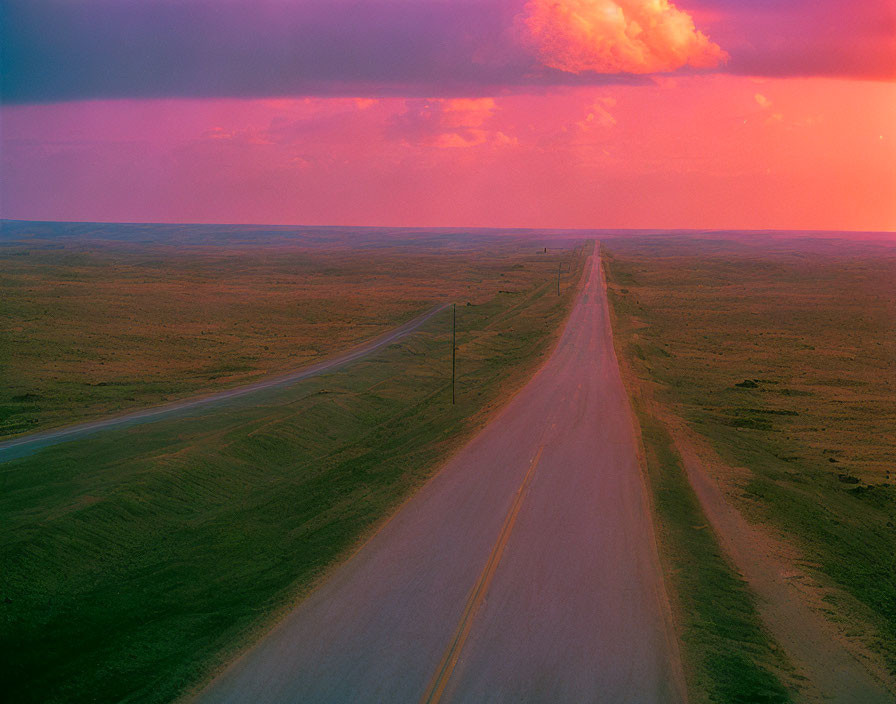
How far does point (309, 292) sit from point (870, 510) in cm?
11177

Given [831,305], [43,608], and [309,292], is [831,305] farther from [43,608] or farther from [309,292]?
[43,608]

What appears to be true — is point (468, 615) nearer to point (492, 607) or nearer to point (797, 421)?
point (492, 607)

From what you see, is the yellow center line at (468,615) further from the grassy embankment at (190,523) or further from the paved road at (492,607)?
the grassy embankment at (190,523)

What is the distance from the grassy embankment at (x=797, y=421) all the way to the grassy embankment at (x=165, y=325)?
30.3 m

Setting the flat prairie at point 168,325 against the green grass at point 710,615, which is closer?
the green grass at point 710,615

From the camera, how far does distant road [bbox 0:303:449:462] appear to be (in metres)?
33.3

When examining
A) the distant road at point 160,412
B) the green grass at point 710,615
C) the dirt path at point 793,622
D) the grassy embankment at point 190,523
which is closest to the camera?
the green grass at point 710,615

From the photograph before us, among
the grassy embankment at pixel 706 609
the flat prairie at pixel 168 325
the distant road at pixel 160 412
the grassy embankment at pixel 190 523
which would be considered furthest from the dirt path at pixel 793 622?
the flat prairie at pixel 168 325

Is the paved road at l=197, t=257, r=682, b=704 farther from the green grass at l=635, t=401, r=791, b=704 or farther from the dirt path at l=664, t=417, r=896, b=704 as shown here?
the dirt path at l=664, t=417, r=896, b=704

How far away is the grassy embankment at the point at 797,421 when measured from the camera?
1938cm

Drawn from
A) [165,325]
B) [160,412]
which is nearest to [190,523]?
[160,412]

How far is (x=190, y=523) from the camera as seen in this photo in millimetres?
24344

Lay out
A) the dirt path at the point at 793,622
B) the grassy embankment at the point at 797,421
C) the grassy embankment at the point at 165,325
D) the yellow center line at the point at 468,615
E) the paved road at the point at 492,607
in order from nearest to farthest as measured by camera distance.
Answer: the yellow center line at the point at 468,615
the paved road at the point at 492,607
the dirt path at the point at 793,622
the grassy embankment at the point at 797,421
the grassy embankment at the point at 165,325

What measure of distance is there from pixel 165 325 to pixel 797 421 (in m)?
68.5
